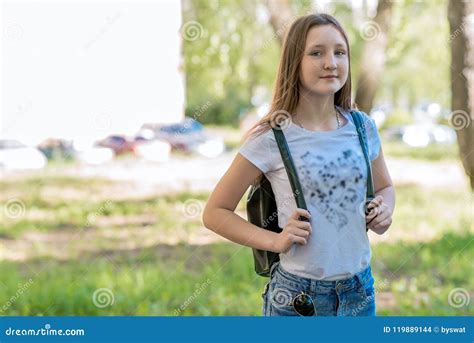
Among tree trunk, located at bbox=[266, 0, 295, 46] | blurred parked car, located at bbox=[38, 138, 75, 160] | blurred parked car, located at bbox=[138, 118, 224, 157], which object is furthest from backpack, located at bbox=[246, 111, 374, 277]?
blurred parked car, located at bbox=[138, 118, 224, 157]

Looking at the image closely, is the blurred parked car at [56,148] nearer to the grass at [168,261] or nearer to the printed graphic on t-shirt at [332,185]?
the grass at [168,261]

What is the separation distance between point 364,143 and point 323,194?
175 millimetres

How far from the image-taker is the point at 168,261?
5223 mm

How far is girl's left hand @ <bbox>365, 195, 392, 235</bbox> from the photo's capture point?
161cm

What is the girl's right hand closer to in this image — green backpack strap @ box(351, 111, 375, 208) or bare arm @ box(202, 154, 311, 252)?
bare arm @ box(202, 154, 311, 252)

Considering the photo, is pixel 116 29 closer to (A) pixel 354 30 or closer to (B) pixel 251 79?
(A) pixel 354 30

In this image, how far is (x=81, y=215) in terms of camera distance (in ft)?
21.7

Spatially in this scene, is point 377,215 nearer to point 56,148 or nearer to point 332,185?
point 332,185

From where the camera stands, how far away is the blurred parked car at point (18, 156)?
352 inches

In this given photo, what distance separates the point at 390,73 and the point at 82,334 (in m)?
14.9

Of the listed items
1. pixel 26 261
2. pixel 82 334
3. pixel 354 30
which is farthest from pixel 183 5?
pixel 82 334

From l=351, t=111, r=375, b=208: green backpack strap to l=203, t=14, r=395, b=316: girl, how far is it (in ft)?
0.04

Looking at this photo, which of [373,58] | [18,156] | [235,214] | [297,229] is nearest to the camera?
[297,229]

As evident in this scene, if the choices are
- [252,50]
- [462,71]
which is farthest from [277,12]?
[252,50]
